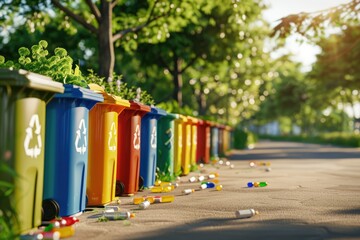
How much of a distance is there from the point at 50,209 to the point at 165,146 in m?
5.55

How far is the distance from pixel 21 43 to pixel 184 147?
17.9 m

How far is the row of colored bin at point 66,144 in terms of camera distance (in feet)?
17.3

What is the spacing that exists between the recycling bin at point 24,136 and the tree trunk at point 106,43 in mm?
9649

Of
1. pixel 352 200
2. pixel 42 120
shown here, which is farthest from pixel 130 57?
pixel 42 120

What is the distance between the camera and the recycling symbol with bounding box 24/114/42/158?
5.46m

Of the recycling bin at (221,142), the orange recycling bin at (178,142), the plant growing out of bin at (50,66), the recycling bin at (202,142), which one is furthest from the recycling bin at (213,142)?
the plant growing out of bin at (50,66)

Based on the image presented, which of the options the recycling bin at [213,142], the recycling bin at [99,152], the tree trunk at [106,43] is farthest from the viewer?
the recycling bin at [213,142]

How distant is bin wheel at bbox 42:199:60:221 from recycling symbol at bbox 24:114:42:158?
856mm

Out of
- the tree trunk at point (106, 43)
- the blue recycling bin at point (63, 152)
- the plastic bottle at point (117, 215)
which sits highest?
the tree trunk at point (106, 43)

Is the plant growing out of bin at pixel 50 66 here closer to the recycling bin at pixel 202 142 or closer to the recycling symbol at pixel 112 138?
the recycling symbol at pixel 112 138

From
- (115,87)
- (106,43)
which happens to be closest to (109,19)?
(106,43)

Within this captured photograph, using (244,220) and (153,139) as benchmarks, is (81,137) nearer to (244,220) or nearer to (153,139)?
(244,220)

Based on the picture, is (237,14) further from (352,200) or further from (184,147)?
(352,200)

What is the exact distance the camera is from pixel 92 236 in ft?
18.7
